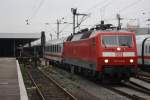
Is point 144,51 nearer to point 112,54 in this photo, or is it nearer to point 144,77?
point 144,77

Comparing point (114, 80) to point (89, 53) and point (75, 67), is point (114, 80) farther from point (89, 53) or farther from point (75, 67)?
point (75, 67)

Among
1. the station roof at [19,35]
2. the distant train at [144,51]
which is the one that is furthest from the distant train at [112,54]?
the station roof at [19,35]

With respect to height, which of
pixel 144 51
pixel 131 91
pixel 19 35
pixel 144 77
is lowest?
pixel 131 91

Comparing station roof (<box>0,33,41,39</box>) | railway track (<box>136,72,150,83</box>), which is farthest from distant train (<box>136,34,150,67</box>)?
station roof (<box>0,33,41,39</box>)

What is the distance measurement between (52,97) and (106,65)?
4.51 meters

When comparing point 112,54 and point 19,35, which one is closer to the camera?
point 112,54

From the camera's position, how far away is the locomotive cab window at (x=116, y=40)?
794 inches

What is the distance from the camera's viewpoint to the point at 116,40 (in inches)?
800

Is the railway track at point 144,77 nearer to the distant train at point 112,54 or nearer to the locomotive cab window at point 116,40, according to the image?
the distant train at point 112,54

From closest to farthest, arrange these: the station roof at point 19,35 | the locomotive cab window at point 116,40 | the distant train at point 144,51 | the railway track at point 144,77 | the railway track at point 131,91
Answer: the railway track at point 131,91 < the locomotive cab window at point 116,40 < the railway track at point 144,77 < the distant train at point 144,51 < the station roof at point 19,35

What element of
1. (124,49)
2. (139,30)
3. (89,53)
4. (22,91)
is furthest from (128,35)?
A: (139,30)

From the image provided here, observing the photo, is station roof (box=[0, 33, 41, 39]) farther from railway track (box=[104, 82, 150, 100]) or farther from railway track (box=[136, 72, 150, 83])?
railway track (box=[104, 82, 150, 100])

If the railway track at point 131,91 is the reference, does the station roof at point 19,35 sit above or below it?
above

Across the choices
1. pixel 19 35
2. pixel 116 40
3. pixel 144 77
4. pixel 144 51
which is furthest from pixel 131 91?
pixel 19 35
